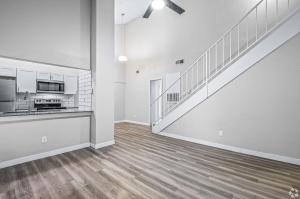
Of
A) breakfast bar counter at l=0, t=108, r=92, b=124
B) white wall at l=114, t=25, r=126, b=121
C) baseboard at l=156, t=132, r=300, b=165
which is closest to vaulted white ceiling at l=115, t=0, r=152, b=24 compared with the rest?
white wall at l=114, t=25, r=126, b=121

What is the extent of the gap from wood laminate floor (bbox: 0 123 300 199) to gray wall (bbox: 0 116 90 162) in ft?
0.90

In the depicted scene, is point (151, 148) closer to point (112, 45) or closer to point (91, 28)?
point (112, 45)

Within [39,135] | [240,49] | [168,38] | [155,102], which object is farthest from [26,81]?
[240,49]

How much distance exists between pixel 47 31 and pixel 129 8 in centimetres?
435

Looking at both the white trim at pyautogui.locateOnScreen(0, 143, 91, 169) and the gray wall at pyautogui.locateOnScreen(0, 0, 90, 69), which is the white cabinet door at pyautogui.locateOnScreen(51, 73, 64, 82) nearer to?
the gray wall at pyautogui.locateOnScreen(0, 0, 90, 69)

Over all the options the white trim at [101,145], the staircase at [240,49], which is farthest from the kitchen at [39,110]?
the staircase at [240,49]

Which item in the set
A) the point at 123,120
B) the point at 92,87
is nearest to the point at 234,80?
the point at 92,87

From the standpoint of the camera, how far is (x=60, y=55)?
11.8 ft

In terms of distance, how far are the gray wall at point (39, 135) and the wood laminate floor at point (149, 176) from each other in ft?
0.90

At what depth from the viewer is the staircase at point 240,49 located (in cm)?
304

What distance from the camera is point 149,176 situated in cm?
253

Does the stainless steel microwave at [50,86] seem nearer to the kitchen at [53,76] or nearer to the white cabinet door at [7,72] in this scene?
the kitchen at [53,76]

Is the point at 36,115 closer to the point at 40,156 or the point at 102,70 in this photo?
the point at 40,156

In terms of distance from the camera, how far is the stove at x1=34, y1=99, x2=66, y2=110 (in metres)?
4.45
